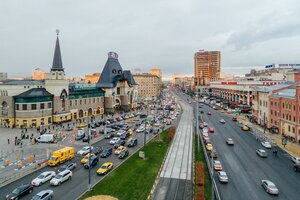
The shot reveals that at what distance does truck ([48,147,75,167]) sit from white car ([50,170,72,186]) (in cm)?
610

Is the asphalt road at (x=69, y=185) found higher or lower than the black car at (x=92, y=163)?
lower

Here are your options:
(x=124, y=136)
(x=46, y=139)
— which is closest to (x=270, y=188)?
(x=124, y=136)

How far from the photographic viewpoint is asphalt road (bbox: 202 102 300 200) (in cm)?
2931

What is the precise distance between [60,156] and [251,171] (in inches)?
1225

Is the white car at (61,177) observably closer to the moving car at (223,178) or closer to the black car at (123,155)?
the black car at (123,155)

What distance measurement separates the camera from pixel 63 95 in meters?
76.2

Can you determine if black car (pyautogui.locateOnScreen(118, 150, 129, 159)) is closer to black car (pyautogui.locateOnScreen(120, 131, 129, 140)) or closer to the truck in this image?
the truck

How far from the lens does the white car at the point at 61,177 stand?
30.6 m

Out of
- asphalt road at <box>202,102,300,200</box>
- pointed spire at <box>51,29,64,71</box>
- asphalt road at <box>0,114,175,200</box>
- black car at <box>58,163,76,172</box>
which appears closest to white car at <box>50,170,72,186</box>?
asphalt road at <box>0,114,175,200</box>

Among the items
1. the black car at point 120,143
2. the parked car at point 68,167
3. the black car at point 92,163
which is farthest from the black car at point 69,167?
the black car at point 120,143

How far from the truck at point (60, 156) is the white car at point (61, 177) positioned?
610 centimetres

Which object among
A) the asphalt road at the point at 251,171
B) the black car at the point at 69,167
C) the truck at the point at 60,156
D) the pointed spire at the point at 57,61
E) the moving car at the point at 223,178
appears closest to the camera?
the asphalt road at the point at 251,171

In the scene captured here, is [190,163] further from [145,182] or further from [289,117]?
[289,117]

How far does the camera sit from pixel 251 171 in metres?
36.4
